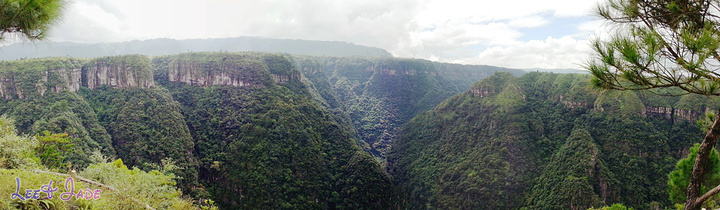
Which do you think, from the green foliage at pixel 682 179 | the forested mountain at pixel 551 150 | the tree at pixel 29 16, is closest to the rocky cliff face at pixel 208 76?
the forested mountain at pixel 551 150

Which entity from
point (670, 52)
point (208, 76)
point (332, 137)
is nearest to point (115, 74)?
point (208, 76)

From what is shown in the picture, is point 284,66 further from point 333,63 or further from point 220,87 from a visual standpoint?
point 333,63

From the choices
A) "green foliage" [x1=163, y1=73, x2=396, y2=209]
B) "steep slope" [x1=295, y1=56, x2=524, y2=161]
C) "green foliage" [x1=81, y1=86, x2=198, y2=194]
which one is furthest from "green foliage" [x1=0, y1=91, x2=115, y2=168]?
"steep slope" [x1=295, y1=56, x2=524, y2=161]

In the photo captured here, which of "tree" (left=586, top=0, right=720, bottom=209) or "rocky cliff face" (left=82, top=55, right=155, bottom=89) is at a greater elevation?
"tree" (left=586, top=0, right=720, bottom=209)

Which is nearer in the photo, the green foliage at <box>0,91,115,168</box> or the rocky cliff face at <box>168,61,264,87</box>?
the green foliage at <box>0,91,115,168</box>

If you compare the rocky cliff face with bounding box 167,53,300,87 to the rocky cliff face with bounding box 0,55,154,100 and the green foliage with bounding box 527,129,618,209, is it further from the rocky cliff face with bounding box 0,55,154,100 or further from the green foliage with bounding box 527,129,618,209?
the green foliage with bounding box 527,129,618,209

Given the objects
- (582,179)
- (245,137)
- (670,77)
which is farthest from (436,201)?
(670,77)

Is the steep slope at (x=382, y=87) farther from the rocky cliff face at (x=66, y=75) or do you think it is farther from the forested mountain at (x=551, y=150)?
the rocky cliff face at (x=66, y=75)
